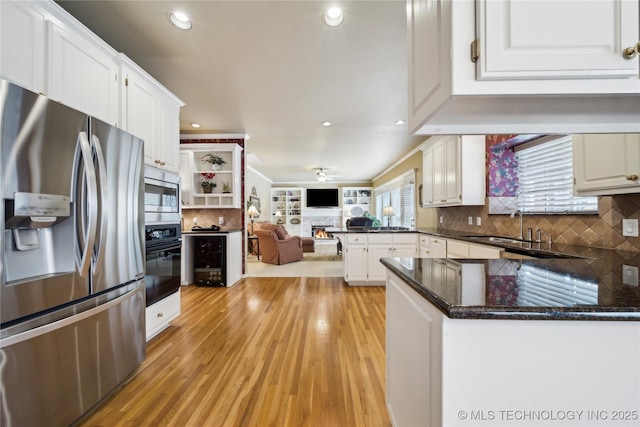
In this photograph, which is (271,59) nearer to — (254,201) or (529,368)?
(529,368)

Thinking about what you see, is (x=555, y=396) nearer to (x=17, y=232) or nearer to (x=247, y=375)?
(x=247, y=375)

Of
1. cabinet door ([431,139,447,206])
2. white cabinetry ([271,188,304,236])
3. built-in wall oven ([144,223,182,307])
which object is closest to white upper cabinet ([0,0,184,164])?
built-in wall oven ([144,223,182,307])

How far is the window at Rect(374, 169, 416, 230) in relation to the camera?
19.1 feet

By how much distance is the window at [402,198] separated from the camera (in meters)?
5.83

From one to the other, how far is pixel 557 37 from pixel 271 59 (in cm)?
220

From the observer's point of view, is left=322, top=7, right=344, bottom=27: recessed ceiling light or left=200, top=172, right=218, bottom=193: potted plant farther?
left=200, top=172, right=218, bottom=193: potted plant

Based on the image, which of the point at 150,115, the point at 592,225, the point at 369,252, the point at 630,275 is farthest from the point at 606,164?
the point at 150,115

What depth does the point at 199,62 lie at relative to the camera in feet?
7.92

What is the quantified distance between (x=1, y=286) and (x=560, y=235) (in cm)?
354

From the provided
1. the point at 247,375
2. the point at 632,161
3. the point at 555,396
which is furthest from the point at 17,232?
the point at 632,161

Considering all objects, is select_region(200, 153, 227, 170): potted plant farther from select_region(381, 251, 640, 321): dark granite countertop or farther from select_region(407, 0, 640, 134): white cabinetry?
select_region(407, 0, 640, 134): white cabinetry

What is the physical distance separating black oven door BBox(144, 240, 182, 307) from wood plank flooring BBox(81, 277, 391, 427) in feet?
1.41

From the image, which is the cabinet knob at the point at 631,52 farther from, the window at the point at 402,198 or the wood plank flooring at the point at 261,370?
the window at the point at 402,198

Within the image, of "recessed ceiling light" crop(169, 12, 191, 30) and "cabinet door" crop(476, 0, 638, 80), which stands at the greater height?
"recessed ceiling light" crop(169, 12, 191, 30)
